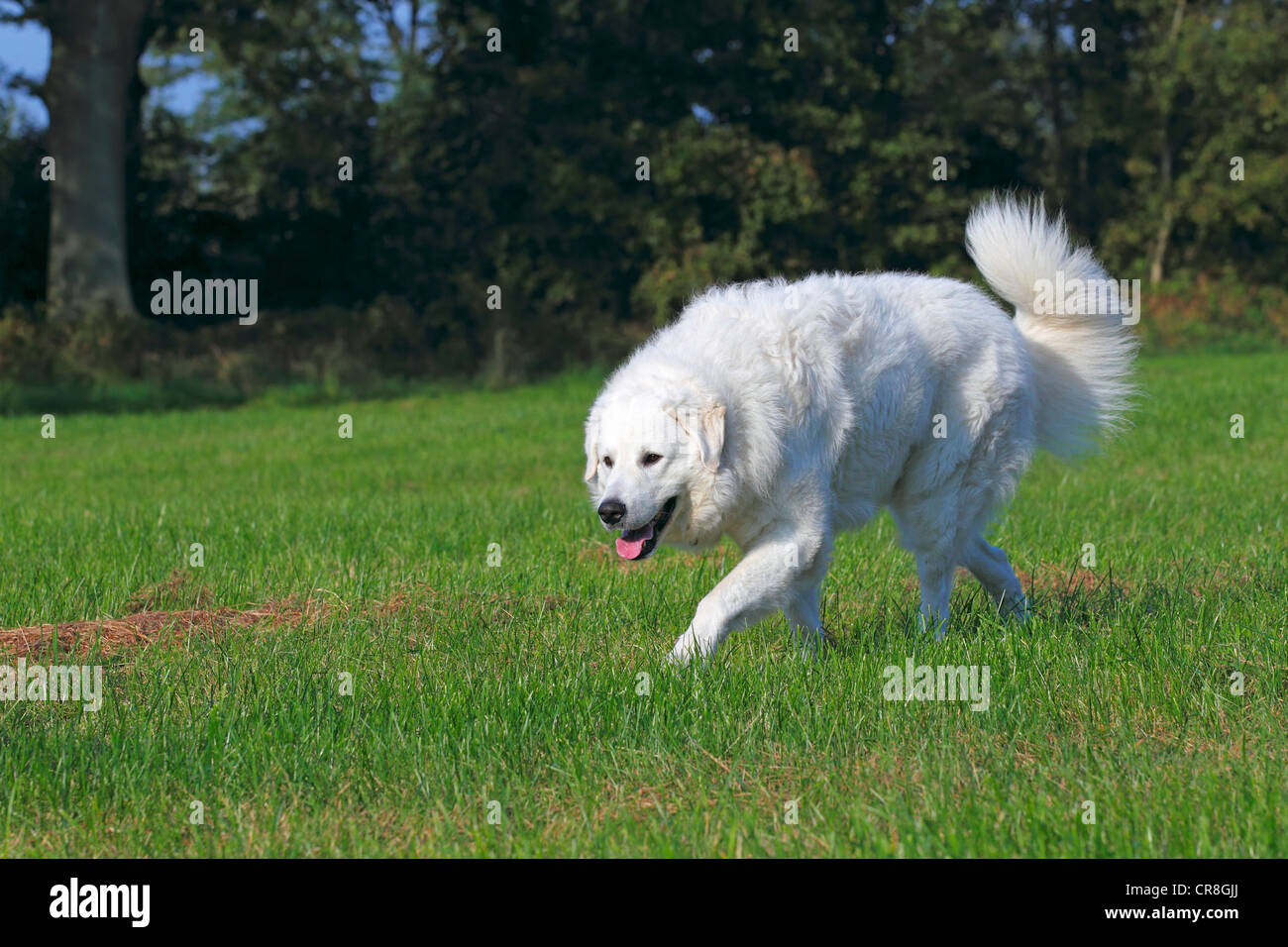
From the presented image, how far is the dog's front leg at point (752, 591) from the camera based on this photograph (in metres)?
5.11

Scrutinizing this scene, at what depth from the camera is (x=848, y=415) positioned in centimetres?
543

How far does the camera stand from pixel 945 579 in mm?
6082

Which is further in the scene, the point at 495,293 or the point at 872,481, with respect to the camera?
the point at 495,293

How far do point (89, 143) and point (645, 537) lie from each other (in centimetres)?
2246

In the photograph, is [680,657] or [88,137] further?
[88,137]

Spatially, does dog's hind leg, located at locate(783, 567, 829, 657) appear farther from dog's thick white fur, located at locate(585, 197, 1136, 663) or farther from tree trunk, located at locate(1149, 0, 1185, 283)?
tree trunk, located at locate(1149, 0, 1185, 283)

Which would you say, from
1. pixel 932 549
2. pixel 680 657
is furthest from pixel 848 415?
pixel 680 657

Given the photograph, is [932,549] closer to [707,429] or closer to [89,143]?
[707,429]

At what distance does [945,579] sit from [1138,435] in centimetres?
933

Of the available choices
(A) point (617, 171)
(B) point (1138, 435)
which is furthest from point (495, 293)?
(B) point (1138, 435)

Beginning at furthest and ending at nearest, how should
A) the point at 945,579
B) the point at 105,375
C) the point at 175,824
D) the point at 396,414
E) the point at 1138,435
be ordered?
the point at 105,375
the point at 396,414
the point at 1138,435
the point at 945,579
the point at 175,824

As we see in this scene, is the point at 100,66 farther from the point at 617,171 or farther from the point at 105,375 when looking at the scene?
the point at 617,171

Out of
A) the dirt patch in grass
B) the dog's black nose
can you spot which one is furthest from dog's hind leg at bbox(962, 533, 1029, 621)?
the dirt patch in grass
